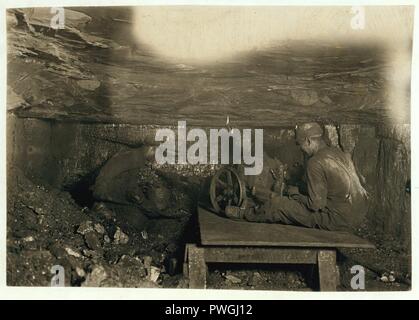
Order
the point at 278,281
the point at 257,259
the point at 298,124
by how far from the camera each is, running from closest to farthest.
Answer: the point at 257,259 < the point at 278,281 < the point at 298,124

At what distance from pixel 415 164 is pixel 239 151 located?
1914 mm

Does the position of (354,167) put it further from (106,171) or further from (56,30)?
(56,30)

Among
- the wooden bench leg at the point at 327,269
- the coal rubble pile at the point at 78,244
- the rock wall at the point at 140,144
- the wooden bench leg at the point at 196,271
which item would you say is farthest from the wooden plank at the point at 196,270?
the rock wall at the point at 140,144

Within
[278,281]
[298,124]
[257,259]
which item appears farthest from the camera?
[298,124]

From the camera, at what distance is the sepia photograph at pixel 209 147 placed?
22.3 ft

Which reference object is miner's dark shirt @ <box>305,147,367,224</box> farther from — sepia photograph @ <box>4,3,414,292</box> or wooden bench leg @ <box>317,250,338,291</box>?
wooden bench leg @ <box>317,250,338,291</box>

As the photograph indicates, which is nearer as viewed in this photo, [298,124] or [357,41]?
[357,41]

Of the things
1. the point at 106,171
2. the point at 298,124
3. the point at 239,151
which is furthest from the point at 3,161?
the point at 298,124

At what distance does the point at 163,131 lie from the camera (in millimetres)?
8195

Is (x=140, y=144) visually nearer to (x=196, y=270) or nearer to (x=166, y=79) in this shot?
(x=166, y=79)

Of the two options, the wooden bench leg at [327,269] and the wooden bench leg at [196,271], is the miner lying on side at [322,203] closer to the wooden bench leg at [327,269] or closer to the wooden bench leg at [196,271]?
the wooden bench leg at [327,269]

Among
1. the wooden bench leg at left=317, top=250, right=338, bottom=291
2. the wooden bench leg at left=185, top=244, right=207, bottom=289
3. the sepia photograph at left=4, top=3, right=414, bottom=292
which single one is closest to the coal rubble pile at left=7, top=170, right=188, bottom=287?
the sepia photograph at left=4, top=3, right=414, bottom=292

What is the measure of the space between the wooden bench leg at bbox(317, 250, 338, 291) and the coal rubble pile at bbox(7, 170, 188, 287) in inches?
50.7

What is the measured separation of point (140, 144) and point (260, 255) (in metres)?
2.25
